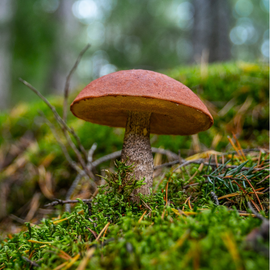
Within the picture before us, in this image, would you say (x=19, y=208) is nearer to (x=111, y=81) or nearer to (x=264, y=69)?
(x=111, y=81)

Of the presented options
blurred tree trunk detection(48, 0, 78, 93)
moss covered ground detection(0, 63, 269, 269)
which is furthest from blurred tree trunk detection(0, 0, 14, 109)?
moss covered ground detection(0, 63, 269, 269)

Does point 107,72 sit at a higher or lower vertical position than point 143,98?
higher

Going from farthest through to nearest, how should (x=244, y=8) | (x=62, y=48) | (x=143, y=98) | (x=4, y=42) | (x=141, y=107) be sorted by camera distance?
(x=244, y=8) < (x=62, y=48) < (x=4, y=42) < (x=141, y=107) < (x=143, y=98)


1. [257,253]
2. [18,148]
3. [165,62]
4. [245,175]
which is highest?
[165,62]

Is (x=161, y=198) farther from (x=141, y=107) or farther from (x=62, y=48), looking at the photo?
(x=62, y=48)

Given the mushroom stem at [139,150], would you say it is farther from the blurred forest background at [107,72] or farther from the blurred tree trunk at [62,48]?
the blurred tree trunk at [62,48]

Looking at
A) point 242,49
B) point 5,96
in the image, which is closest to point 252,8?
point 242,49

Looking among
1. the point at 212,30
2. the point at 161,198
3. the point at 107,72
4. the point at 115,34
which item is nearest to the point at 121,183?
the point at 161,198

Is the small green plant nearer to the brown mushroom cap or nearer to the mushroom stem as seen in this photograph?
the mushroom stem
